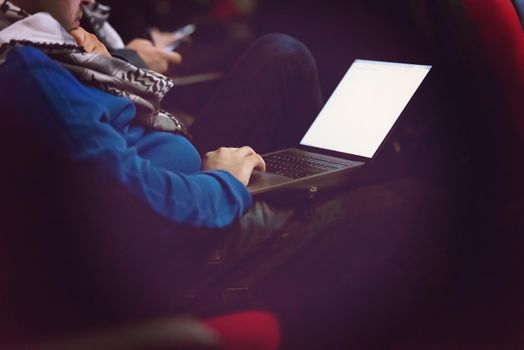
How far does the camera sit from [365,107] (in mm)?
1572

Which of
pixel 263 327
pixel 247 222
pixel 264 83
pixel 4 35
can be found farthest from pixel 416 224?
pixel 4 35

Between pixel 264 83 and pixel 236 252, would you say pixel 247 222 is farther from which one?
pixel 264 83

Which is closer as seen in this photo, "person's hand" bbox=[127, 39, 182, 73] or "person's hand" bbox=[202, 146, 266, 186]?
"person's hand" bbox=[202, 146, 266, 186]

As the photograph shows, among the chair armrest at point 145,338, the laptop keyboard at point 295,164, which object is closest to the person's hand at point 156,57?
the laptop keyboard at point 295,164

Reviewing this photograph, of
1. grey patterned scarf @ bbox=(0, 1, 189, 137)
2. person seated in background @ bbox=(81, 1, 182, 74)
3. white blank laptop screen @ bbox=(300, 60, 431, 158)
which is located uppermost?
white blank laptop screen @ bbox=(300, 60, 431, 158)

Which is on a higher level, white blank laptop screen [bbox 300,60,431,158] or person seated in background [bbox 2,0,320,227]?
white blank laptop screen [bbox 300,60,431,158]

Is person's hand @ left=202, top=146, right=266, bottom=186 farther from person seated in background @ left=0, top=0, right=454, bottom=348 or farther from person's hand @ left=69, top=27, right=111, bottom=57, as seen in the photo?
person's hand @ left=69, top=27, right=111, bottom=57

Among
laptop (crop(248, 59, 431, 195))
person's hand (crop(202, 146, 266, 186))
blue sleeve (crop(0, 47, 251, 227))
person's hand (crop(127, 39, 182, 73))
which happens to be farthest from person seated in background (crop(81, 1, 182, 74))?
blue sleeve (crop(0, 47, 251, 227))

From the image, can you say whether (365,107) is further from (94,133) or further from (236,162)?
(94,133)

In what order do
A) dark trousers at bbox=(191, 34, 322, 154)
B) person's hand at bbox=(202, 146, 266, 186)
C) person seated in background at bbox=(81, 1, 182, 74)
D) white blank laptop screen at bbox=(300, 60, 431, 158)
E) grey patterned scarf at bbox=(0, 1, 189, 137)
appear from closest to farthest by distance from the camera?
grey patterned scarf at bbox=(0, 1, 189, 137) → person's hand at bbox=(202, 146, 266, 186) → white blank laptop screen at bbox=(300, 60, 431, 158) → dark trousers at bbox=(191, 34, 322, 154) → person seated in background at bbox=(81, 1, 182, 74)

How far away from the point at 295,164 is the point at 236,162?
0.24m

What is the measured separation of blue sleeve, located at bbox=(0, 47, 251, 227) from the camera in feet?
3.06

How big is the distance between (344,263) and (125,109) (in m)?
0.63

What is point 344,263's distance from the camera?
152 cm
